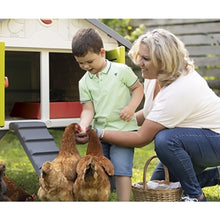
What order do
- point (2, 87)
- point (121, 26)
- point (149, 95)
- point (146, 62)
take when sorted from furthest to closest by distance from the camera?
point (121, 26)
point (2, 87)
point (149, 95)
point (146, 62)

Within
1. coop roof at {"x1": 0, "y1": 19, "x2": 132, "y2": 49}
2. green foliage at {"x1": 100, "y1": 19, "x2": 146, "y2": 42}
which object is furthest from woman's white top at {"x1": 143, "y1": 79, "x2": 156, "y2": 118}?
green foliage at {"x1": 100, "y1": 19, "x2": 146, "y2": 42}

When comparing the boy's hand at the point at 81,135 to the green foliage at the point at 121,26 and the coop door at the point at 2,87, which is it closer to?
the coop door at the point at 2,87

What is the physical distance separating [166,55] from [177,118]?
1.04ft

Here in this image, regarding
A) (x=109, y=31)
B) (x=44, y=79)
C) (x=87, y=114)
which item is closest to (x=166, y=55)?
(x=87, y=114)

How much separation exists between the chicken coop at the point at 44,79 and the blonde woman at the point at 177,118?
2.10 feet

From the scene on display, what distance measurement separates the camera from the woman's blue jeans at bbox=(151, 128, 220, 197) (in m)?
2.10

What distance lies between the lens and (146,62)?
7.25 feet

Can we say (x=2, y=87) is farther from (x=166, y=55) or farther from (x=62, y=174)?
(x=166, y=55)

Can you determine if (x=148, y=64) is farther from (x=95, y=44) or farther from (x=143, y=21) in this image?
(x=143, y=21)

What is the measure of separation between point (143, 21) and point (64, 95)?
2.81 meters

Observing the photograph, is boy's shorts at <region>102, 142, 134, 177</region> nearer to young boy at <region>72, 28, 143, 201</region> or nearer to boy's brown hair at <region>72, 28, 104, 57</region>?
young boy at <region>72, 28, 143, 201</region>

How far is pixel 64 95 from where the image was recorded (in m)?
3.45

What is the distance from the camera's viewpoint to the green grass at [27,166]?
289 centimetres

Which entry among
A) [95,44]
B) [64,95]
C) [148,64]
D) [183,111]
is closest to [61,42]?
[64,95]
